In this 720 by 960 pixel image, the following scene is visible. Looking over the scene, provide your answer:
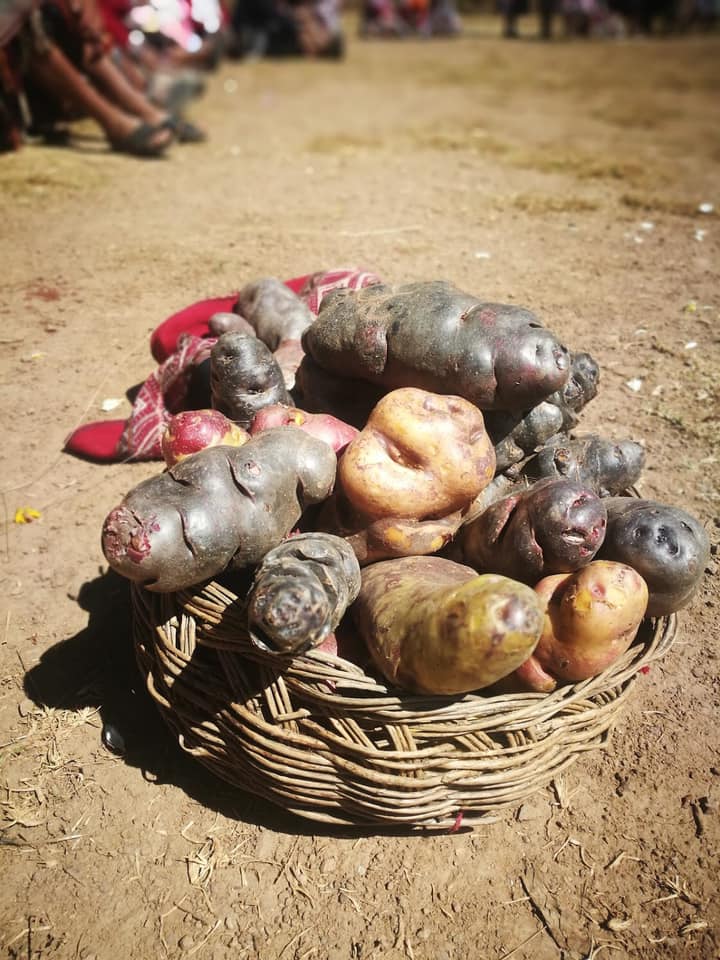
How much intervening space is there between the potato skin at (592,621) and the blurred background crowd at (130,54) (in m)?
6.79

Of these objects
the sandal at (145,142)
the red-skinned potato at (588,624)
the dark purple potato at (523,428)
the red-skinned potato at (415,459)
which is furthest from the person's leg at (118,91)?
the red-skinned potato at (588,624)

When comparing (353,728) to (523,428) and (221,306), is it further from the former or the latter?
(221,306)

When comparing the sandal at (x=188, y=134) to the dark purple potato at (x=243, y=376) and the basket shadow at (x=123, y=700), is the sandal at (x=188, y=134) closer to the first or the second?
the dark purple potato at (x=243, y=376)

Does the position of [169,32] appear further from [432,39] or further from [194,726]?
[194,726]

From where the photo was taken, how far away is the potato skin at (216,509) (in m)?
2.05

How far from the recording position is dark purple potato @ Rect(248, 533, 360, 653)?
1799 millimetres

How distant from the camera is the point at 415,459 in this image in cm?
230

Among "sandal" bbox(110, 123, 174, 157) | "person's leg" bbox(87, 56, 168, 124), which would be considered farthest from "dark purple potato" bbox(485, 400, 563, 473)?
"person's leg" bbox(87, 56, 168, 124)

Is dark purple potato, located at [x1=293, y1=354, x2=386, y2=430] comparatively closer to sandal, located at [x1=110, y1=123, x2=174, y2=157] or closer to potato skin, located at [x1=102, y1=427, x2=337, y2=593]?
potato skin, located at [x1=102, y1=427, x2=337, y2=593]

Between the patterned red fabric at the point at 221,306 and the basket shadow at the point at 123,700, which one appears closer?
the basket shadow at the point at 123,700

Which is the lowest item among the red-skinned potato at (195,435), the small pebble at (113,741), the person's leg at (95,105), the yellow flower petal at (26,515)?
the small pebble at (113,741)

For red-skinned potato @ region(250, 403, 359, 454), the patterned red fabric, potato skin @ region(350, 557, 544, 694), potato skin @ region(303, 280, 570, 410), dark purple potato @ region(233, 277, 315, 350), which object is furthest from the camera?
the patterned red fabric

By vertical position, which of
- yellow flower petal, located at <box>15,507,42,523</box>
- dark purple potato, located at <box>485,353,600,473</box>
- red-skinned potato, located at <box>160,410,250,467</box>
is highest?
red-skinned potato, located at <box>160,410,250,467</box>

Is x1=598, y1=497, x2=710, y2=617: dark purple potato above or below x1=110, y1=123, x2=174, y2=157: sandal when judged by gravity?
below
